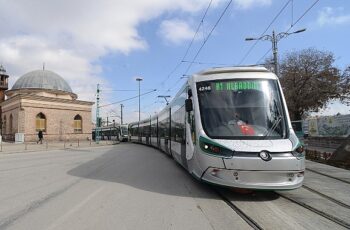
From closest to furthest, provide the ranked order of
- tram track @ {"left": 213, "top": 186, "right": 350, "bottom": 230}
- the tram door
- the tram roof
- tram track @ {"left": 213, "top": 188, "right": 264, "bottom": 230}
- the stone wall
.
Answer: tram track @ {"left": 213, "top": 188, "right": 264, "bottom": 230} < tram track @ {"left": 213, "top": 186, "right": 350, "bottom": 230} < the tram roof < the tram door < the stone wall

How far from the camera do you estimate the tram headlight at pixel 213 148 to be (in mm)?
8531

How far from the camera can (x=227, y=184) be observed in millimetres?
8445

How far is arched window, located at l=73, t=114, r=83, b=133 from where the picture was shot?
2603 inches

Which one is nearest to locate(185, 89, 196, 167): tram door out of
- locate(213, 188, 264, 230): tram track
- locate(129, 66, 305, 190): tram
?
locate(129, 66, 305, 190): tram

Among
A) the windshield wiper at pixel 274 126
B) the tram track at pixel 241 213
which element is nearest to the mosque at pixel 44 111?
the tram track at pixel 241 213

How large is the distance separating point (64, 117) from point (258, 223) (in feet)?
198

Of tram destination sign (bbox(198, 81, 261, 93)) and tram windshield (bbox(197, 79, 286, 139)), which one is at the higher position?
tram destination sign (bbox(198, 81, 261, 93))

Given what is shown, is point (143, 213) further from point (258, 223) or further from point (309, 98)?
point (309, 98)

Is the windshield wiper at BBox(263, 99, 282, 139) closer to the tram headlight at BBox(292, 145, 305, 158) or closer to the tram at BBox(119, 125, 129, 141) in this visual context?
the tram headlight at BBox(292, 145, 305, 158)

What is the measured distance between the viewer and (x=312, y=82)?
46156 millimetres

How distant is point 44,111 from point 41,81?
1023cm

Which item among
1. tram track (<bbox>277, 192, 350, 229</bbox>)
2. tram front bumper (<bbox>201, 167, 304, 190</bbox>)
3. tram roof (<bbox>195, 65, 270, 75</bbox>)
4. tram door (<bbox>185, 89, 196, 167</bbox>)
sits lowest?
tram track (<bbox>277, 192, 350, 229</bbox>)

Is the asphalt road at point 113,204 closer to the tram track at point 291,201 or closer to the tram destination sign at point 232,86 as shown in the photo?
the tram track at point 291,201

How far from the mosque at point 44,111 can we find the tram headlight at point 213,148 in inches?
1937
